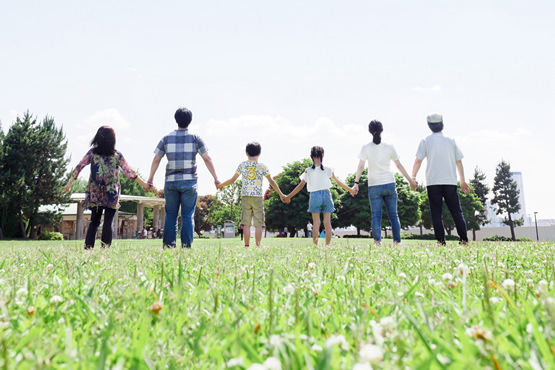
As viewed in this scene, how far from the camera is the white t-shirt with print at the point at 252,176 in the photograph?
8.25m

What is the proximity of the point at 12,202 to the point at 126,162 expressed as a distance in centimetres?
3546

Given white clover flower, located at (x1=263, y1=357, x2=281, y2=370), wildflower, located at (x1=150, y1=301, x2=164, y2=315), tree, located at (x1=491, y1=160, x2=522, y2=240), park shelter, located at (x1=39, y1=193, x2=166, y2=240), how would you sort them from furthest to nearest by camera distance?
1. tree, located at (x1=491, y1=160, x2=522, y2=240)
2. park shelter, located at (x1=39, y1=193, x2=166, y2=240)
3. wildflower, located at (x1=150, y1=301, x2=164, y2=315)
4. white clover flower, located at (x1=263, y1=357, x2=281, y2=370)

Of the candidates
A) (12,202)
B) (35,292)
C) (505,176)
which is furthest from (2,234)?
(505,176)

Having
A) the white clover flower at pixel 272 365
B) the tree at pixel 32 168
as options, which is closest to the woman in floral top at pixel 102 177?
the white clover flower at pixel 272 365

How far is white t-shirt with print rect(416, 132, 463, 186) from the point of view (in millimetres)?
8055

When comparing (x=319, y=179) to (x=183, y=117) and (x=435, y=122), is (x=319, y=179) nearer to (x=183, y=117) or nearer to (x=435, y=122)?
(x=435, y=122)

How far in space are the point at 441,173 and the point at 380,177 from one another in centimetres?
127

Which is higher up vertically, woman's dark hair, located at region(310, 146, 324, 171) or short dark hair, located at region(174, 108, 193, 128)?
short dark hair, located at region(174, 108, 193, 128)

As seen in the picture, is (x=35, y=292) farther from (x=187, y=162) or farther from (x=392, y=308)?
(x=187, y=162)

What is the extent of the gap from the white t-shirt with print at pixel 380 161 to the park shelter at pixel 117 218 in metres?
37.6

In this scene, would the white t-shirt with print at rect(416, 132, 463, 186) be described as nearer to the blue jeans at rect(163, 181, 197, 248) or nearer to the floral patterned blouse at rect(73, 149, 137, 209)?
the blue jeans at rect(163, 181, 197, 248)

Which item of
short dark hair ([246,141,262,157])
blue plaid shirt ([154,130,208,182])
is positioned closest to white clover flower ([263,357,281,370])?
blue plaid shirt ([154,130,208,182])

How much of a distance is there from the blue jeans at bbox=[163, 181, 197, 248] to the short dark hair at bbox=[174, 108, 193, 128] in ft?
4.10

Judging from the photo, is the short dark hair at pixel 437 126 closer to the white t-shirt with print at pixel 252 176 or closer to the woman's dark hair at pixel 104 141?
the white t-shirt with print at pixel 252 176
